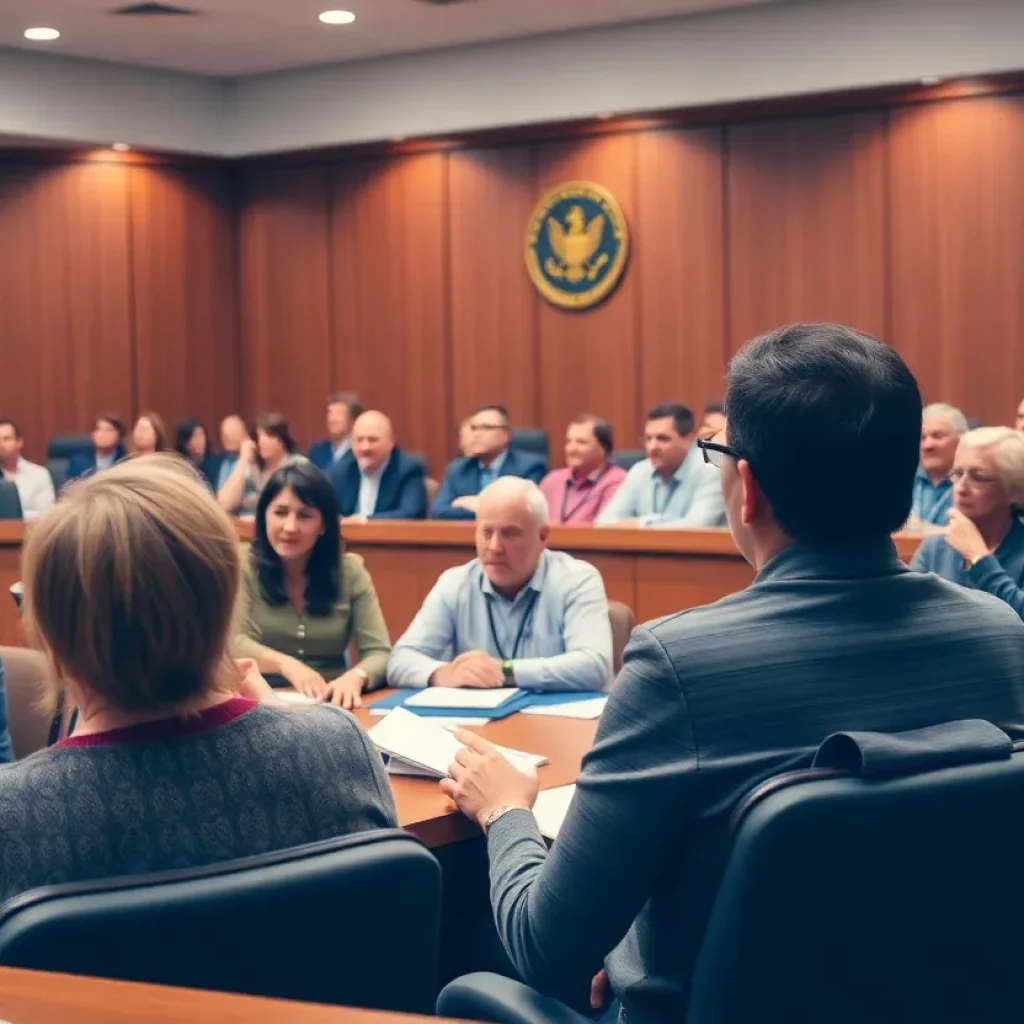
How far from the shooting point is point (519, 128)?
10883 millimetres

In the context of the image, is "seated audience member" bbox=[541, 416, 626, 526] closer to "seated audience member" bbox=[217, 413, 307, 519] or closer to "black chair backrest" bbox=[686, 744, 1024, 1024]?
"seated audience member" bbox=[217, 413, 307, 519]

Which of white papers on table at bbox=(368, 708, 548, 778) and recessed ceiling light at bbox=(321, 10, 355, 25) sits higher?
recessed ceiling light at bbox=(321, 10, 355, 25)

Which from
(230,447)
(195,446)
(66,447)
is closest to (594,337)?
(230,447)

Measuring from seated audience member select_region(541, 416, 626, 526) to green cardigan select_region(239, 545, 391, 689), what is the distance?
3.99 metres

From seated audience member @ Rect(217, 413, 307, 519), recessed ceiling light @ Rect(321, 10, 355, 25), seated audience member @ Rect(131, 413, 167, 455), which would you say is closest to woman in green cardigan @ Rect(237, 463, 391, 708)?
seated audience member @ Rect(217, 413, 307, 519)

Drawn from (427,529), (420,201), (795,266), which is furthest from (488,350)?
(427,529)

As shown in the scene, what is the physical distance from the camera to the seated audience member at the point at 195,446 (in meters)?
11.8

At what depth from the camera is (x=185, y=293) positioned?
40.4ft

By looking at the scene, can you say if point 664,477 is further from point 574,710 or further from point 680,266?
point 574,710

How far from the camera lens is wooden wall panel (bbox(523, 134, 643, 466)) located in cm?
1070

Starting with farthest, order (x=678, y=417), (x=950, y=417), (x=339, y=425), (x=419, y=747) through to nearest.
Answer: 1. (x=339, y=425)
2. (x=678, y=417)
3. (x=950, y=417)
4. (x=419, y=747)

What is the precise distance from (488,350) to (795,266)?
2.40 metres

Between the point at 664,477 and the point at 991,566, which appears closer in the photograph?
the point at 991,566

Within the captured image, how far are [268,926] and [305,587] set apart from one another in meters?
2.89
